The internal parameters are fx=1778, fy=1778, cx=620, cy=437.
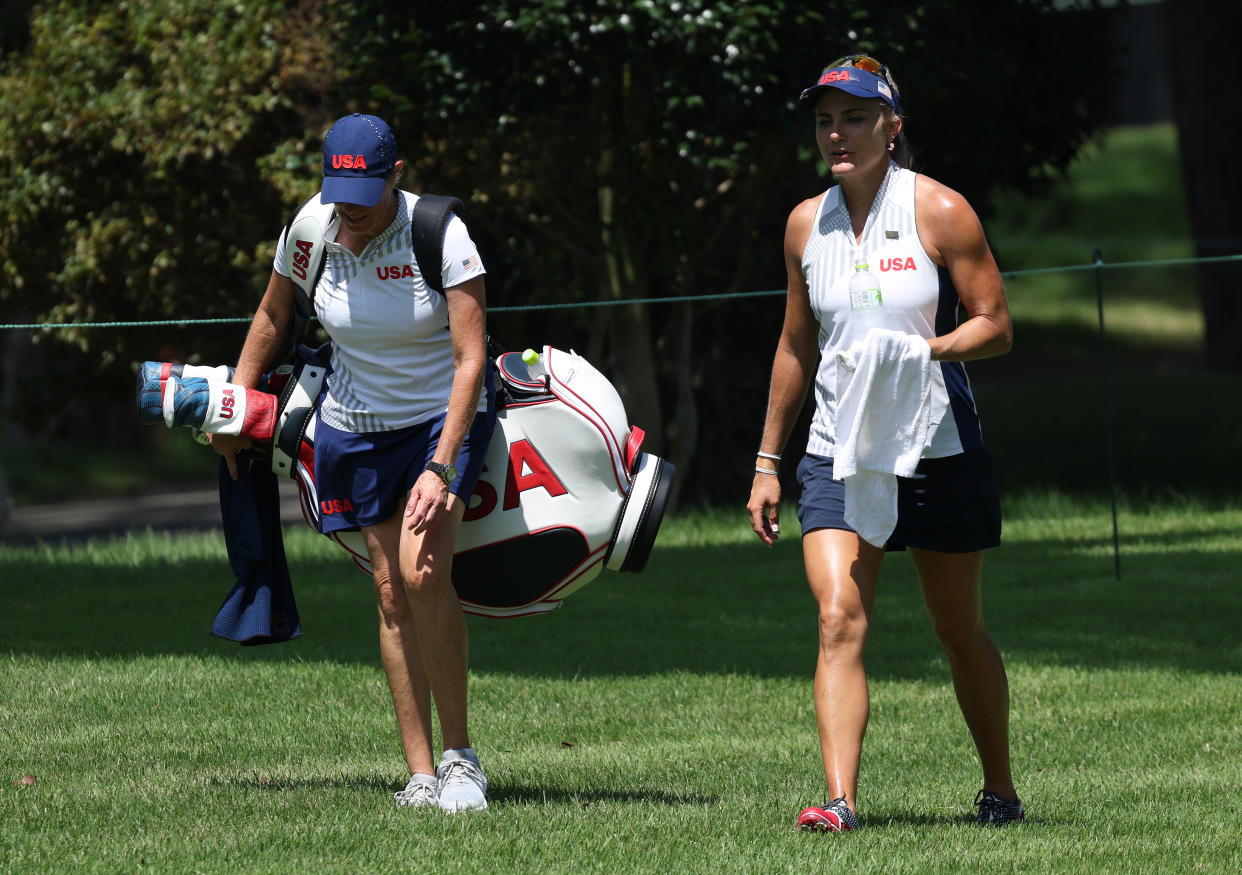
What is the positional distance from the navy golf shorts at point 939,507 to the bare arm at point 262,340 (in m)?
1.72

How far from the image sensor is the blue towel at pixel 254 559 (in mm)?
5492

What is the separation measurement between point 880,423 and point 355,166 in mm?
1599

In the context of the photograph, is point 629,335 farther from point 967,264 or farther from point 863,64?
point 967,264

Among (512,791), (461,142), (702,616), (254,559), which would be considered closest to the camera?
(254,559)

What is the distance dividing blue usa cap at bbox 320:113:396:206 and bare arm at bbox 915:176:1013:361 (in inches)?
58.5

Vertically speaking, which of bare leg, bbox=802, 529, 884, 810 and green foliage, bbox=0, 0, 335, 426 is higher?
green foliage, bbox=0, 0, 335, 426

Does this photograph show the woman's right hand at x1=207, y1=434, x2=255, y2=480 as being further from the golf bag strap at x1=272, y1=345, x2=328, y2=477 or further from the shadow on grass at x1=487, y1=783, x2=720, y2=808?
the shadow on grass at x1=487, y1=783, x2=720, y2=808

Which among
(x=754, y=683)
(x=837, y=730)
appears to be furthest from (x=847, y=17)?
(x=837, y=730)

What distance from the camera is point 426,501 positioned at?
4.93m

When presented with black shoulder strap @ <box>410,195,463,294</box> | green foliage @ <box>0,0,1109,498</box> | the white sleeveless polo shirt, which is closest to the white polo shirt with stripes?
black shoulder strap @ <box>410,195,463,294</box>

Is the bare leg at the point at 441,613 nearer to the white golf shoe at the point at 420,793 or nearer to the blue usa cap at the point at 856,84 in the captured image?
Result: the white golf shoe at the point at 420,793

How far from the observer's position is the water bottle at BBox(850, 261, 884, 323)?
471cm

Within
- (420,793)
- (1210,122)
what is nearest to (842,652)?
(420,793)

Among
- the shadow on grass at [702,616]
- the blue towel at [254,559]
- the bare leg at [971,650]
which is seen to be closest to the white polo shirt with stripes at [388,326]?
the blue towel at [254,559]
